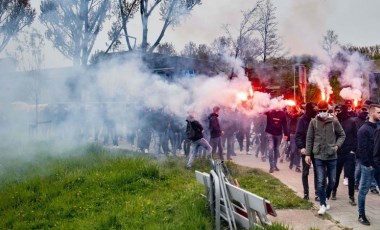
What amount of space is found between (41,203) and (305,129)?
5483 mm

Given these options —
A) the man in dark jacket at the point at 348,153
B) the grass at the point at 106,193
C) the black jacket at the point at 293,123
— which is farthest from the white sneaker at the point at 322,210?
the black jacket at the point at 293,123

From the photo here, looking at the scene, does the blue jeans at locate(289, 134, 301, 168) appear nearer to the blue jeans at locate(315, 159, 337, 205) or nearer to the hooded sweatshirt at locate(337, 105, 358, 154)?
the hooded sweatshirt at locate(337, 105, 358, 154)

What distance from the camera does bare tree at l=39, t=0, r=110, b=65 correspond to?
13.5 meters

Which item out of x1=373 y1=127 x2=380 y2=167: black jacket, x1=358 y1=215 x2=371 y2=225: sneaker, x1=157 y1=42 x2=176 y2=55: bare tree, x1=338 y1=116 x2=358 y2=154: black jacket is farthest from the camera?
x1=157 y1=42 x2=176 y2=55: bare tree

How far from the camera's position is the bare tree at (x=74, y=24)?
44.4 ft

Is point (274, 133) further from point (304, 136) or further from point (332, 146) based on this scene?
point (332, 146)

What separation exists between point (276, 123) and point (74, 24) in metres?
8.60

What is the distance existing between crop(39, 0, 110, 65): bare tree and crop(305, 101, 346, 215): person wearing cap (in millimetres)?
10025

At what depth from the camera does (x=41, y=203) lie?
7309 millimetres

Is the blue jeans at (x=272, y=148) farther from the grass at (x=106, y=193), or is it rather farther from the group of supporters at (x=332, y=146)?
the grass at (x=106, y=193)

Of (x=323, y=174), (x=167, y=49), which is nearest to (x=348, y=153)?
(x=323, y=174)

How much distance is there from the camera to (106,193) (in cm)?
759

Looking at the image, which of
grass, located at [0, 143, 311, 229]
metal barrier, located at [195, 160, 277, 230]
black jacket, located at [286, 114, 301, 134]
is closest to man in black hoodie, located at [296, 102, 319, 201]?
grass, located at [0, 143, 311, 229]

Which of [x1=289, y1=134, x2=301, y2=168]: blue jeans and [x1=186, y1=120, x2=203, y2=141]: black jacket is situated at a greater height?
[x1=186, y1=120, x2=203, y2=141]: black jacket
